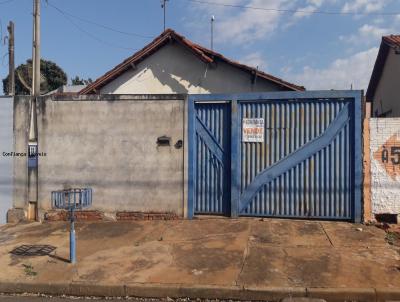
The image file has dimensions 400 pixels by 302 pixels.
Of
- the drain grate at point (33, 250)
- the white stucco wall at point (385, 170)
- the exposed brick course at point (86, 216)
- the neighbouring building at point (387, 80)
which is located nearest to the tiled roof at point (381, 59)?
the neighbouring building at point (387, 80)

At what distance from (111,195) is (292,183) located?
3.71 metres

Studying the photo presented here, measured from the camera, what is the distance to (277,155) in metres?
8.41

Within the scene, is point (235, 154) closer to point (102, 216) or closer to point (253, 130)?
point (253, 130)

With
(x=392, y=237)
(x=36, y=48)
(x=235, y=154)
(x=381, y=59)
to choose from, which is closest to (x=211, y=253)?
(x=235, y=154)

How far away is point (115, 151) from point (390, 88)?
13551 millimetres

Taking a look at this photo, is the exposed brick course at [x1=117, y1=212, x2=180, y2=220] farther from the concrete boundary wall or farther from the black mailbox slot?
the black mailbox slot

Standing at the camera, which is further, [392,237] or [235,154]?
[235,154]

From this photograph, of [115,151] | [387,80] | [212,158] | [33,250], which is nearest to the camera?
[33,250]

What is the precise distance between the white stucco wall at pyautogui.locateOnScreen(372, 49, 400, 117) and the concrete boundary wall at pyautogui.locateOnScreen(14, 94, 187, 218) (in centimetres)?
1131

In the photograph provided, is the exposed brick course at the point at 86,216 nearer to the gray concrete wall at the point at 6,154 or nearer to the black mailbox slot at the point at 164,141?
the gray concrete wall at the point at 6,154

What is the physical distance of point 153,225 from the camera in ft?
27.8

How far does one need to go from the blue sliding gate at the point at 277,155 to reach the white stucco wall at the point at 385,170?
0.29 metres

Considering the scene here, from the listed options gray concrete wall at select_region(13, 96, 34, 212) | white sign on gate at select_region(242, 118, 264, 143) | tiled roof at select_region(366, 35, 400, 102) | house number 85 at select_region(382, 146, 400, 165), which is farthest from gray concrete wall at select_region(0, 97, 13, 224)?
tiled roof at select_region(366, 35, 400, 102)

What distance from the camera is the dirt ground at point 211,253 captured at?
5656mm
